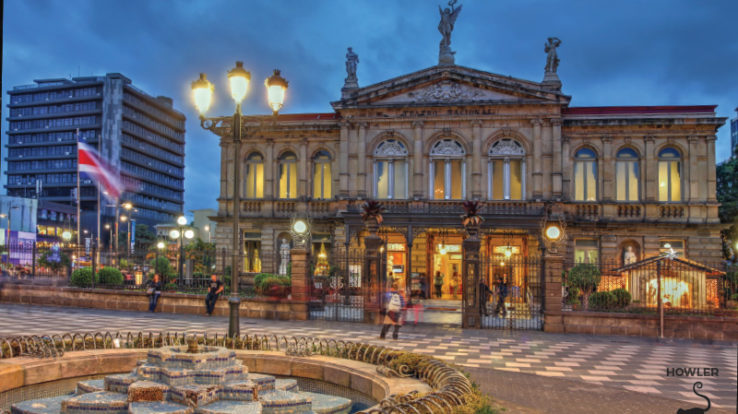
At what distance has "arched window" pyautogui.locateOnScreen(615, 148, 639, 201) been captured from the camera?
36531 millimetres

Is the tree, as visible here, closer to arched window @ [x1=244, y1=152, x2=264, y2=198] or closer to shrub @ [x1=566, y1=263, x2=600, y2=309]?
shrub @ [x1=566, y1=263, x2=600, y2=309]

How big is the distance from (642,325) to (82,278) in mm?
22922

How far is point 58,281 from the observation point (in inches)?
1168

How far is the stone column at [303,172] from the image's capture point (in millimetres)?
39062

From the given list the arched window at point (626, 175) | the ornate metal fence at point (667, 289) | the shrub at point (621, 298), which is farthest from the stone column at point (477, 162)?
the shrub at point (621, 298)

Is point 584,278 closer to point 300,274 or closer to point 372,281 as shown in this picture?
point 372,281

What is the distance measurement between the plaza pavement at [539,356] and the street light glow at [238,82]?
743cm

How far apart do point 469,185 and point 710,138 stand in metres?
13.9

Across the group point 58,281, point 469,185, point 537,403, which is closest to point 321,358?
point 537,403

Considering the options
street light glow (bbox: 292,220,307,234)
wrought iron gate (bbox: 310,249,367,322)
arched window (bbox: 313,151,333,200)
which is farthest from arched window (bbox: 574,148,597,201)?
wrought iron gate (bbox: 310,249,367,322)

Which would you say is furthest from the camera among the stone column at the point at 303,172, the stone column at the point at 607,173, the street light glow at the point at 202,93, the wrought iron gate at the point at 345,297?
the stone column at the point at 303,172

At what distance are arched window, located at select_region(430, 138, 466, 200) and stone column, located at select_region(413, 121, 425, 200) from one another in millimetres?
759

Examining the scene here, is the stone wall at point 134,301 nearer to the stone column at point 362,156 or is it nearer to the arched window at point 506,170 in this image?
the stone column at point 362,156

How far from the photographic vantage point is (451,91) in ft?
119
